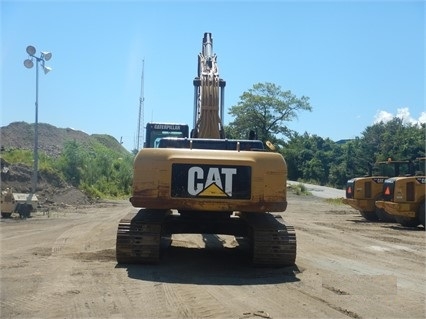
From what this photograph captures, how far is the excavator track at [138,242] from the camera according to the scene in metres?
8.46

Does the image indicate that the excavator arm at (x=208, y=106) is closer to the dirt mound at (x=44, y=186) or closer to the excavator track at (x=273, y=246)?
the excavator track at (x=273, y=246)

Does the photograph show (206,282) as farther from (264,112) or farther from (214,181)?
(264,112)

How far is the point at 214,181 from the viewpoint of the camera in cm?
830

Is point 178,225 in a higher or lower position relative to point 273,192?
lower

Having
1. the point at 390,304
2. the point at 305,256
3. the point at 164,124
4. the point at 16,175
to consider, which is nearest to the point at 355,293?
the point at 390,304

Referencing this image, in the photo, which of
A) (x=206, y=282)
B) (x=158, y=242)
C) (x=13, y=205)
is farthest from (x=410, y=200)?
(x=13, y=205)

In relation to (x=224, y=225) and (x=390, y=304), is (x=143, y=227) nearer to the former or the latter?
(x=224, y=225)

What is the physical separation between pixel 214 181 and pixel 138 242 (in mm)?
1609

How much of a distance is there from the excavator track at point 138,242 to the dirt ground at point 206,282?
0.59ft

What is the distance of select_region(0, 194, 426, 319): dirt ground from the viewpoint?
5855mm

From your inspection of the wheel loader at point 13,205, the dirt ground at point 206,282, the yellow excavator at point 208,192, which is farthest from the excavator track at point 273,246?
the wheel loader at point 13,205

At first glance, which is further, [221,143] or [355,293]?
[221,143]

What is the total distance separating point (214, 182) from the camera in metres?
8.30

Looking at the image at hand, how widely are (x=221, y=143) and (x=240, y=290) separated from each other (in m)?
3.42
